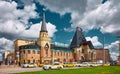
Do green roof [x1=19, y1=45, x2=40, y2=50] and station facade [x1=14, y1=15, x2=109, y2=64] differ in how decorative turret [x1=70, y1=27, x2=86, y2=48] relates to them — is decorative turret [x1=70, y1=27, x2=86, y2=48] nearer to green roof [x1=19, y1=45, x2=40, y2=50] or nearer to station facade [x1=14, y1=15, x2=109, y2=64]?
station facade [x1=14, y1=15, x2=109, y2=64]

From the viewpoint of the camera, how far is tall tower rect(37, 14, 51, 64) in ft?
331

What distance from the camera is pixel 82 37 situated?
129375mm

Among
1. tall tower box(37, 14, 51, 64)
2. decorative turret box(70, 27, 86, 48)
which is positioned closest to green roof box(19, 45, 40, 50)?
tall tower box(37, 14, 51, 64)

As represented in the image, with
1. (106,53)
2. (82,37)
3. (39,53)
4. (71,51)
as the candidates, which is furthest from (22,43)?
(106,53)

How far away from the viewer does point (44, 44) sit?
4021 inches

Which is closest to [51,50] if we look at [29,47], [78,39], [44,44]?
[44,44]

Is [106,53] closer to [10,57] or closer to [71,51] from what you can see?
[71,51]

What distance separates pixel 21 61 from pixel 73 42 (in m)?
38.5

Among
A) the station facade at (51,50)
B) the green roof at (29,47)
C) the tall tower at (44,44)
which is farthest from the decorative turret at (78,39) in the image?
the green roof at (29,47)

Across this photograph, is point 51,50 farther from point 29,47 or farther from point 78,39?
point 78,39

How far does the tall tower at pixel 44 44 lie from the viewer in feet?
331

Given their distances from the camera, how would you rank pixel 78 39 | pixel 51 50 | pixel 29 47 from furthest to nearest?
pixel 78 39 → pixel 51 50 → pixel 29 47

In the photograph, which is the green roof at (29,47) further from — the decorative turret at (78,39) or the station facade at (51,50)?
the decorative turret at (78,39)

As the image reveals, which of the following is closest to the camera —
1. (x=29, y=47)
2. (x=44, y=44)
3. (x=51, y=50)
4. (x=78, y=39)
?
(x=29, y=47)
